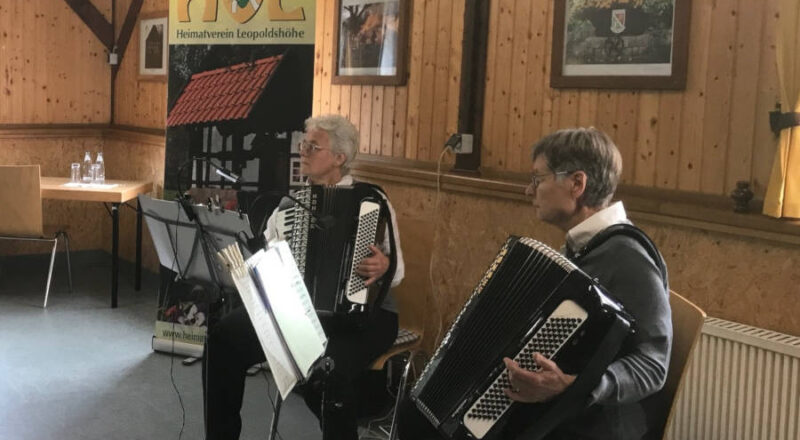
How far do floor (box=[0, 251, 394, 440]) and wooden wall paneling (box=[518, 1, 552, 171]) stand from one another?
1.38m

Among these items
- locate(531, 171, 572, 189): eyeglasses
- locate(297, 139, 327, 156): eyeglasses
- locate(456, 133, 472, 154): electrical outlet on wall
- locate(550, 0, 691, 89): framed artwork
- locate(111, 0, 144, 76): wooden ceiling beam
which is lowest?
locate(531, 171, 572, 189): eyeglasses

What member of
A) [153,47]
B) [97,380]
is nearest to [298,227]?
[97,380]

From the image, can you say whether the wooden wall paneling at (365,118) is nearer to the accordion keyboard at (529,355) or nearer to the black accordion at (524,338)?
the black accordion at (524,338)

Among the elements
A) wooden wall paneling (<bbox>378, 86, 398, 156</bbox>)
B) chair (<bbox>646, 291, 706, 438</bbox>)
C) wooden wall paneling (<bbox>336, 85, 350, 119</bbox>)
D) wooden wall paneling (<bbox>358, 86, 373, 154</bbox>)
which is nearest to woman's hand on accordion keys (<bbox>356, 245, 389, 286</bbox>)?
chair (<bbox>646, 291, 706, 438</bbox>)

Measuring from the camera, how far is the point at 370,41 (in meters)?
4.40

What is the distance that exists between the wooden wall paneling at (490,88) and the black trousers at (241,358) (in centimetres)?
104

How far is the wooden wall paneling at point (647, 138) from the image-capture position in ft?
Answer: 10.5

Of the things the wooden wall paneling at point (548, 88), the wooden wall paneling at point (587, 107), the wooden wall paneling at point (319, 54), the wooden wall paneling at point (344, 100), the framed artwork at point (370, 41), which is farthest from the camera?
the wooden wall paneling at point (319, 54)

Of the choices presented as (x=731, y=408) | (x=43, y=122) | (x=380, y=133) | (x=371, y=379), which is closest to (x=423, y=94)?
(x=380, y=133)

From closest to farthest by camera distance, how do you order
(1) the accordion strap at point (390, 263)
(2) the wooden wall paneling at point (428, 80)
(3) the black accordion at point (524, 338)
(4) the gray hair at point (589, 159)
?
1. (3) the black accordion at point (524, 338)
2. (4) the gray hair at point (589, 159)
3. (1) the accordion strap at point (390, 263)
4. (2) the wooden wall paneling at point (428, 80)

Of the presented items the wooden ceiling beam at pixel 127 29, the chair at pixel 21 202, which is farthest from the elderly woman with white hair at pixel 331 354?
the wooden ceiling beam at pixel 127 29

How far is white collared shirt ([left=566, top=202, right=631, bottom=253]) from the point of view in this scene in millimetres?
2221

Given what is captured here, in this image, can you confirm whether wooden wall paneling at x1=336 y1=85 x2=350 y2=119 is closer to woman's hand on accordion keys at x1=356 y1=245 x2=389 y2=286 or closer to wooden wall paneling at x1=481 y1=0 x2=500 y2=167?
wooden wall paneling at x1=481 y1=0 x2=500 y2=167

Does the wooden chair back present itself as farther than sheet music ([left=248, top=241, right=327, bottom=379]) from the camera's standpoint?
Yes
